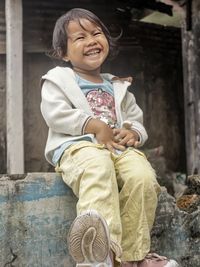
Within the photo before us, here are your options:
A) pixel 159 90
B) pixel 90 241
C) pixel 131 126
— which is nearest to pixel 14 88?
pixel 159 90

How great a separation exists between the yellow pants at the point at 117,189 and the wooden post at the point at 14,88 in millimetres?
2961

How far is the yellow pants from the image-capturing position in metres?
2.13

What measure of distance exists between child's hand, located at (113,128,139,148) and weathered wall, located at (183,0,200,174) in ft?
9.43

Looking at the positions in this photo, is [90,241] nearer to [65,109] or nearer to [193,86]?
[65,109]

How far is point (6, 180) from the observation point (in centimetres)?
254

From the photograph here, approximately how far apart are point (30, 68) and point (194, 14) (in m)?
1.98

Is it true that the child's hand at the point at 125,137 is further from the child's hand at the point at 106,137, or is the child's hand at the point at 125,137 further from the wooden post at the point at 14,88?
the wooden post at the point at 14,88

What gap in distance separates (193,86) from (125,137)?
9.86 ft

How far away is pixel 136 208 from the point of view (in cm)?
228

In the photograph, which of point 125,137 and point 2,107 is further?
point 2,107

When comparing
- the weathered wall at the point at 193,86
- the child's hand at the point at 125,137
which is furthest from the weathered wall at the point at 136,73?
the child's hand at the point at 125,137

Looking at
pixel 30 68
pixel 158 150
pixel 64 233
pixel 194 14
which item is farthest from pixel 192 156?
pixel 64 233

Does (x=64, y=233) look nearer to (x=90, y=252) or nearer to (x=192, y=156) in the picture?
(x=90, y=252)

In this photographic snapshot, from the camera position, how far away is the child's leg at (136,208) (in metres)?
2.23
